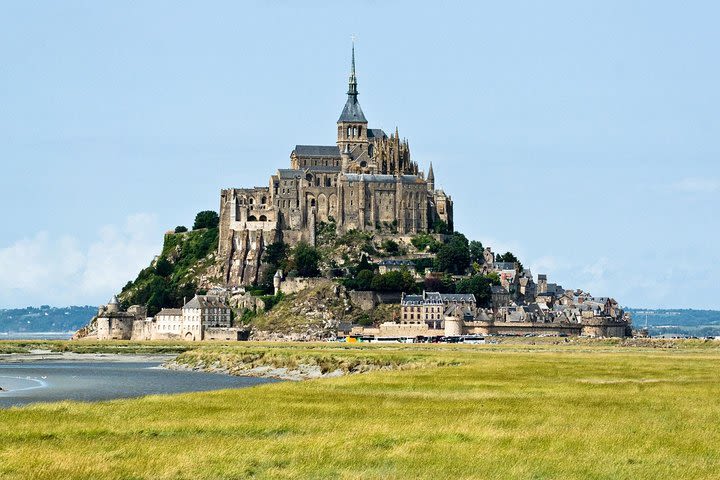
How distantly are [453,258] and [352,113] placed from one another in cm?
3311

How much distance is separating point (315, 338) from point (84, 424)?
119821mm

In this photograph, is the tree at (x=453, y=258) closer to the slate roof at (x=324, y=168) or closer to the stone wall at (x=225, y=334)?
the slate roof at (x=324, y=168)

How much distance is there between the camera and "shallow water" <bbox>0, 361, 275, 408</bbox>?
232 ft

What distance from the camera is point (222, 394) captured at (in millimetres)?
54625

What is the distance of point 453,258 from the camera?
6934 inches

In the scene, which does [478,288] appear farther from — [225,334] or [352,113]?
[352,113]

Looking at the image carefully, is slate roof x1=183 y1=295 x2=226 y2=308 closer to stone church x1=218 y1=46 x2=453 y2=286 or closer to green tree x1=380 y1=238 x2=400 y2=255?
stone church x1=218 y1=46 x2=453 y2=286

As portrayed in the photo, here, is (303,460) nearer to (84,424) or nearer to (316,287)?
(84,424)

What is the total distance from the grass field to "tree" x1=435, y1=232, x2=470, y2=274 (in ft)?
379

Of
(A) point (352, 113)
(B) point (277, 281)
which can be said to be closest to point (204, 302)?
(B) point (277, 281)

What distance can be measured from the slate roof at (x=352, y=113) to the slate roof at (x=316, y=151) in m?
4.93

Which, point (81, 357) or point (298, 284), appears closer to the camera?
point (81, 357)

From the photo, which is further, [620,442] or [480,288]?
[480,288]

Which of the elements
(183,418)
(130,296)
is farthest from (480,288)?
(183,418)
